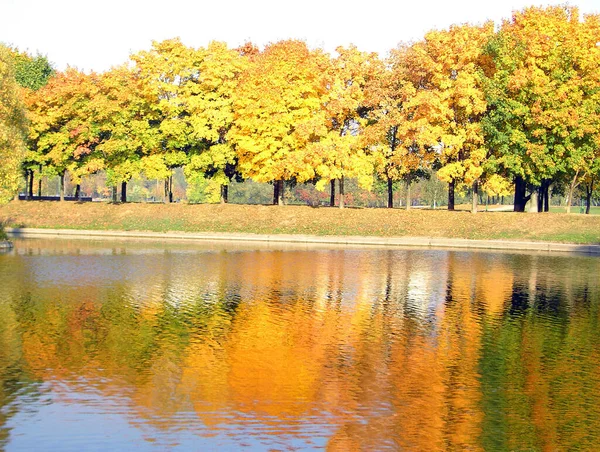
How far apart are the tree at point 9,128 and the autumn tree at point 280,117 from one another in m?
20.8

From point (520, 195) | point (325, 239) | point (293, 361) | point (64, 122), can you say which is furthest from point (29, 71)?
point (293, 361)

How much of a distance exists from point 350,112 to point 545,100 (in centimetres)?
1668

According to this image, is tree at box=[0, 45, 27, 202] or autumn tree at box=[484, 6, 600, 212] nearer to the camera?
tree at box=[0, 45, 27, 202]

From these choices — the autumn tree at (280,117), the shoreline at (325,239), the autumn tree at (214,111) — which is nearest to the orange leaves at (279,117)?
the autumn tree at (280,117)

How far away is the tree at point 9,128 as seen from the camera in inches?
1811

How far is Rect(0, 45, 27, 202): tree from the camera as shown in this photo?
46000mm

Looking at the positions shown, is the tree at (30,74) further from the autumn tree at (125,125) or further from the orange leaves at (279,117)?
the orange leaves at (279,117)

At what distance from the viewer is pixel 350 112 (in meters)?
70.5

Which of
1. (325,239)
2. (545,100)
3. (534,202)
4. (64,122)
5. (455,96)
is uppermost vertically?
(455,96)

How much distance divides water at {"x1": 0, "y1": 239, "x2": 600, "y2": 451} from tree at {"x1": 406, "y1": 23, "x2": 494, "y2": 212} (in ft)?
106

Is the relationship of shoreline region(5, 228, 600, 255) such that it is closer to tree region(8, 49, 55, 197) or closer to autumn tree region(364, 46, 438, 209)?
autumn tree region(364, 46, 438, 209)

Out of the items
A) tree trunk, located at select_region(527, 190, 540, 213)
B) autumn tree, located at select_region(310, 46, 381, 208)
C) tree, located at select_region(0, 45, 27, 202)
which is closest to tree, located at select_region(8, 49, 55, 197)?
tree, located at select_region(0, 45, 27, 202)

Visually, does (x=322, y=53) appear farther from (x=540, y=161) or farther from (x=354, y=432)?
(x=354, y=432)

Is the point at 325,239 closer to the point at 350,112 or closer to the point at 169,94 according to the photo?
the point at 350,112
